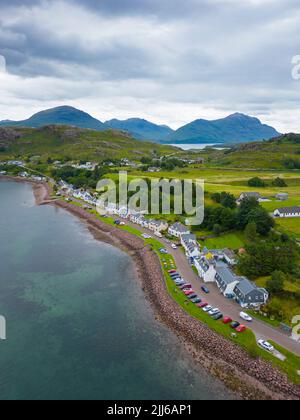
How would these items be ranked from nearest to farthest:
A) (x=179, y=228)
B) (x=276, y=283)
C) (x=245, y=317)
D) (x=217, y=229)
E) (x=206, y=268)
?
(x=245, y=317) → (x=276, y=283) → (x=206, y=268) → (x=217, y=229) → (x=179, y=228)

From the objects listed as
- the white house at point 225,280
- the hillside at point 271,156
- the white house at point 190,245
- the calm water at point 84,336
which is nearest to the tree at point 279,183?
the hillside at point 271,156

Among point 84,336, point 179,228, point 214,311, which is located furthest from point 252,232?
point 84,336

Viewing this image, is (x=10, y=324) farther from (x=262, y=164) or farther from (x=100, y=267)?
(x=262, y=164)

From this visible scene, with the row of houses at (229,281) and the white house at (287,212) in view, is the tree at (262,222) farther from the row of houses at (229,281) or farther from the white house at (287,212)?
the white house at (287,212)

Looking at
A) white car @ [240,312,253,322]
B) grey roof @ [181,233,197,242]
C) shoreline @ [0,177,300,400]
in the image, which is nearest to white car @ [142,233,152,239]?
grey roof @ [181,233,197,242]

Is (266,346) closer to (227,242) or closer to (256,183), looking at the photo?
(227,242)
